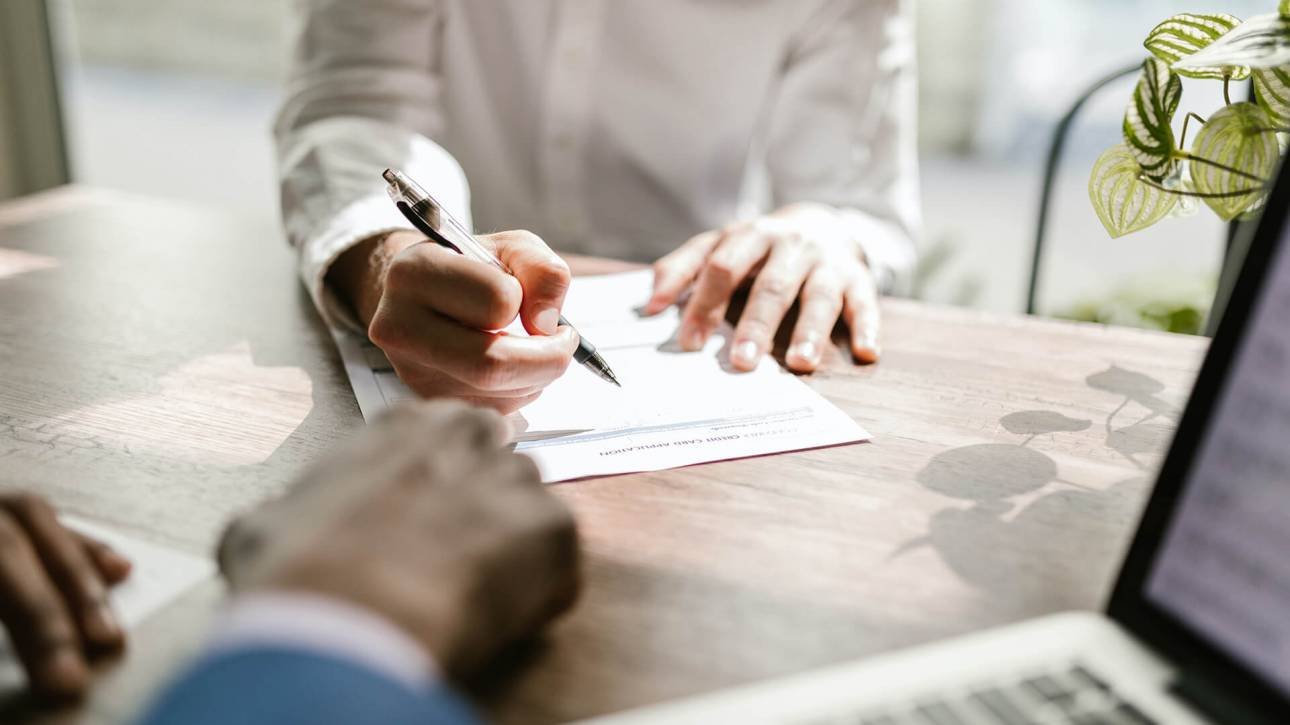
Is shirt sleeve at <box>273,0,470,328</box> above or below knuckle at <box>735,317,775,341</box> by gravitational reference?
above

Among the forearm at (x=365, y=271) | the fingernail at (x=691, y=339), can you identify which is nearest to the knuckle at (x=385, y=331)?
the forearm at (x=365, y=271)

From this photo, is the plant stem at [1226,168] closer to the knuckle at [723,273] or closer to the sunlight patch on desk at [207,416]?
the knuckle at [723,273]

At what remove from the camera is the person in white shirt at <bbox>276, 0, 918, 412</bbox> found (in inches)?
31.9

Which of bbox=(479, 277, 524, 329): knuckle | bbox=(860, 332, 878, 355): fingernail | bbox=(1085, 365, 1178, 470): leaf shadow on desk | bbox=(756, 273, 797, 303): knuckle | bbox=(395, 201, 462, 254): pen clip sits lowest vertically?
bbox=(1085, 365, 1178, 470): leaf shadow on desk

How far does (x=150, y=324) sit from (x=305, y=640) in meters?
0.60

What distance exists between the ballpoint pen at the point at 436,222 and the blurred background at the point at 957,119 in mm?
1958

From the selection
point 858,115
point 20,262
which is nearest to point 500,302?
point 20,262

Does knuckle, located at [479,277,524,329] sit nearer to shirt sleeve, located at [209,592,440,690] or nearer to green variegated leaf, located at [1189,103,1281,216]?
shirt sleeve, located at [209,592,440,690]

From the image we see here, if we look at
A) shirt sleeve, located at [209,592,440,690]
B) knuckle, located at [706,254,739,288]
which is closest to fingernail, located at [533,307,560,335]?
knuckle, located at [706,254,739,288]

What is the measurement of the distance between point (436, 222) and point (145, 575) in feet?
0.90

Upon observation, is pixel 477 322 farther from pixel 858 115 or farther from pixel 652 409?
pixel 858 115

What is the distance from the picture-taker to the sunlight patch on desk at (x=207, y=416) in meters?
0.57

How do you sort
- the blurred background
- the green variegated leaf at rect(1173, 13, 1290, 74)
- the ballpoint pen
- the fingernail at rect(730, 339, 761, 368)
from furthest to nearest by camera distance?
the blurred background → the fingernail at rect(730, 339, 761, 368) → the ballpoint pen → the green variegated leaf at rect(1173, 13, 1290, 74)

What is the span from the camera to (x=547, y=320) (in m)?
0.61
